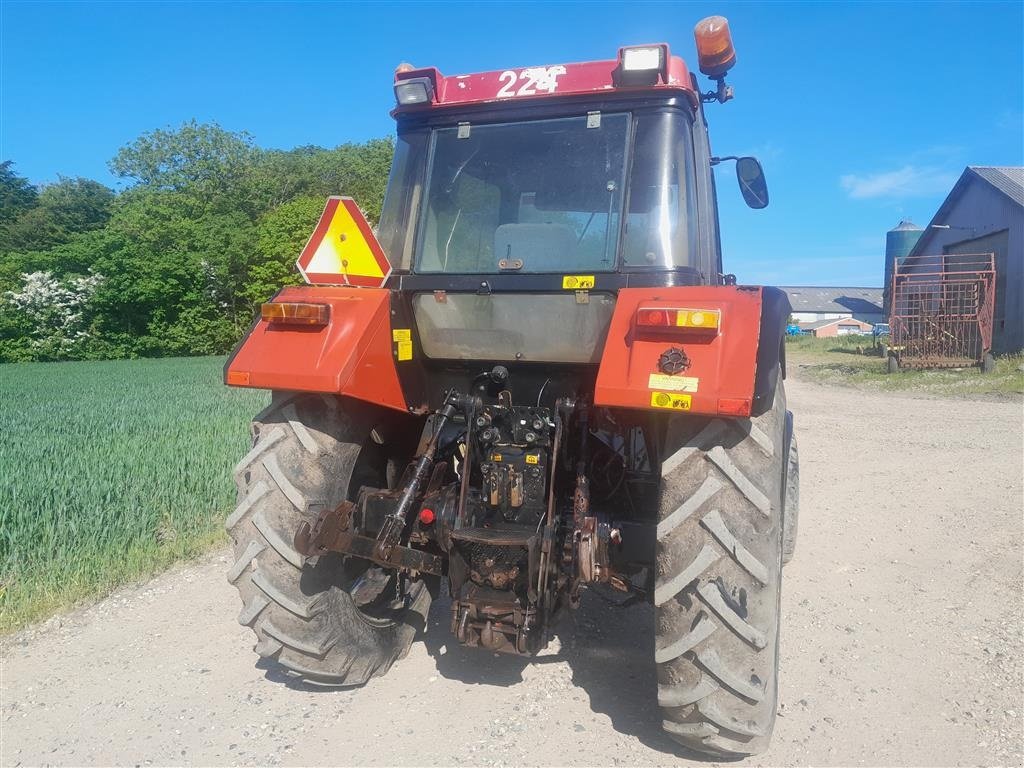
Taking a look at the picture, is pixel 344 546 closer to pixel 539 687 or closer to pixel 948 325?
pixel 539 687

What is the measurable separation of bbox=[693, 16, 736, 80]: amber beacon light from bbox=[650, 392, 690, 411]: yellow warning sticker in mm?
1815

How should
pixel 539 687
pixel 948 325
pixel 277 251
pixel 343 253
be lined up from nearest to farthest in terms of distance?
1. pixel 343 253
2. pixel 539 687
3. pixel 948 325
4. pixel 277 251

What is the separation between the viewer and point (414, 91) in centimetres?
316

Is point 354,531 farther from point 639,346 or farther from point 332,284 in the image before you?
point 639,346

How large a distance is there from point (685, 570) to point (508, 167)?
1799mm

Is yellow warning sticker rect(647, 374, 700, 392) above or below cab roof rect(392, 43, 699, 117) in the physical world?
below

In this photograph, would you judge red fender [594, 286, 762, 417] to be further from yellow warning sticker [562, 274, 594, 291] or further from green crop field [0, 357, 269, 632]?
green crop field [0, 357, 269, 632]

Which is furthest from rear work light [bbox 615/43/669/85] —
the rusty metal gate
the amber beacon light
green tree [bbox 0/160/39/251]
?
green tree [bbox 0/160/39/251]

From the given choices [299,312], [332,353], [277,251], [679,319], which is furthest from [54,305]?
[679,319]

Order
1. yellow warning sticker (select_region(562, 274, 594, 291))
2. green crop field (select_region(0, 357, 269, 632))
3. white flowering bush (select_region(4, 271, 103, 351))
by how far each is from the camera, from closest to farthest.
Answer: yellow warning sticker (select_region(562, 274, 594, 291)) → green crop field (select_region(0, 357, 269, 632)) → white flowering bush (select_region(4, 271, 103, 351))

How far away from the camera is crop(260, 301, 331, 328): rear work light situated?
8.74 ft

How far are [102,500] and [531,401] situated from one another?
3613 mm

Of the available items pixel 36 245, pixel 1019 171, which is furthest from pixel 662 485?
pixel 36 245

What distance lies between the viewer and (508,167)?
10.2 ft
